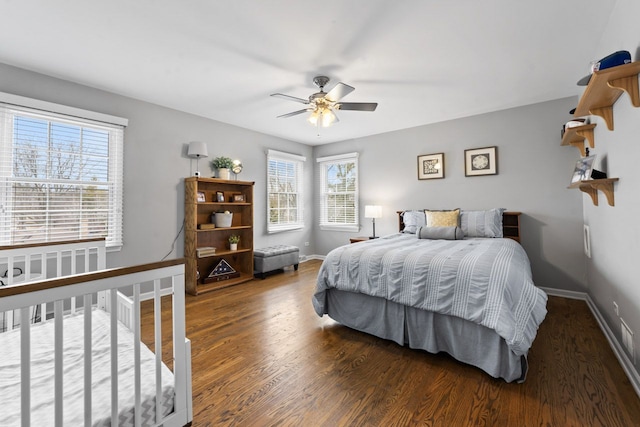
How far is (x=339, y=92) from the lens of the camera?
2.80m

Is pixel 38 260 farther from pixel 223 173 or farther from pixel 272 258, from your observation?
pixel 272 258

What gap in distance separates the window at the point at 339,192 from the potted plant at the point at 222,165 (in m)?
2.28

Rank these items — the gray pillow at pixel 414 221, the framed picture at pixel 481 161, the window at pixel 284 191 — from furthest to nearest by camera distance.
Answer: the window at pixel 284 191 → the gray pillow at pixel 414 221 → the framed picture at pixel 481 161

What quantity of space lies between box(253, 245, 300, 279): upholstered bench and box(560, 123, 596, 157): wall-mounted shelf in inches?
163

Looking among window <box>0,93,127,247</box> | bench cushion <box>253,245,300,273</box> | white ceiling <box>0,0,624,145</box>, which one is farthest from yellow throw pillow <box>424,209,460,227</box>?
window <box>0,93,127,247</box>

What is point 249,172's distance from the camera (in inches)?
198

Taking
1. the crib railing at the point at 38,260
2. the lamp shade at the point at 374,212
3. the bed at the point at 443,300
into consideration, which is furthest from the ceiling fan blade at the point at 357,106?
the crib railing at the point at 38,260

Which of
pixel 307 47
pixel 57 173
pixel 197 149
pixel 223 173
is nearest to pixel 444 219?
pixel 307 47

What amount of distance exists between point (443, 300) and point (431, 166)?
3153 millimetres

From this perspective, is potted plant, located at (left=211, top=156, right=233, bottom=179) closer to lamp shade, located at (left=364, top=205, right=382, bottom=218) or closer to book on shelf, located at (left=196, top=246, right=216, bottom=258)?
book on shelf, located at (left=196, top=246, right=216, bottom=258)

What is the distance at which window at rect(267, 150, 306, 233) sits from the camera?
18.0ft

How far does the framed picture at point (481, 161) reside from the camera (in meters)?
4.19

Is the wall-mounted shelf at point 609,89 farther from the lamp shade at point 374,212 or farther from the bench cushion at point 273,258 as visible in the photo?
the bench cushion at point 273,258

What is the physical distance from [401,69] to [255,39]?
1.46 meters
